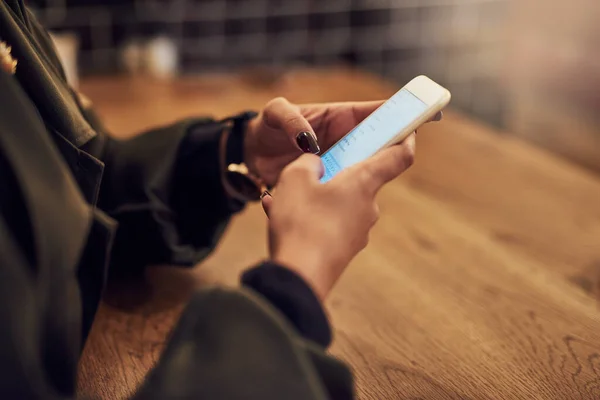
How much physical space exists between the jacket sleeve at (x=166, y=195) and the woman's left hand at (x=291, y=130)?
58 millimetres

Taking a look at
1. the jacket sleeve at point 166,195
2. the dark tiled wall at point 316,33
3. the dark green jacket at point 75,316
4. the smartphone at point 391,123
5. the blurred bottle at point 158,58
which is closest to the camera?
the dark green jacket at point 75,316

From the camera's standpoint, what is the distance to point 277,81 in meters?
1.69

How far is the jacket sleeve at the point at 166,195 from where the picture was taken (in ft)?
2.68

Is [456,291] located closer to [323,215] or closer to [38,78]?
[323,215]

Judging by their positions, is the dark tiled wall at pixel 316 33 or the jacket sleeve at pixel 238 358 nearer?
the jacket sleeve at pixel 238 358

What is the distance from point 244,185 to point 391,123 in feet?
0.92

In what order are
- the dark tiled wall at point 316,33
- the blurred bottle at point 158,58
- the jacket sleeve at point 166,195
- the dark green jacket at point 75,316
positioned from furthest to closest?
1. the dark tiled wall at point 316,33
2. the blurred bottle at point 158,58
3. the jacket sleeve at point 166,195
4. the dark green jacket at point 75,316

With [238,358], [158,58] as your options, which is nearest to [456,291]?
[238,358]

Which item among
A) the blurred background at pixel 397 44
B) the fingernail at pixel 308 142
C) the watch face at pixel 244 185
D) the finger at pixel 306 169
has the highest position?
the finger at pixel 306 169

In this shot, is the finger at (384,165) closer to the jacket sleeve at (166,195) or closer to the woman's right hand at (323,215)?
the woman's right hand at (323,215)

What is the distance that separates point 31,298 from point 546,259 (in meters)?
0.67

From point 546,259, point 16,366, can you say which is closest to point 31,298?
point 16,366

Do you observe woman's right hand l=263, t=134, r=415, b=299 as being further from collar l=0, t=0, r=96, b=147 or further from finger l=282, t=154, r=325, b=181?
collar l=0, t=0, r=96, b=147

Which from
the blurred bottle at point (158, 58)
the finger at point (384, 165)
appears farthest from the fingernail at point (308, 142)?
the blurred bottle at point (158, 58)
